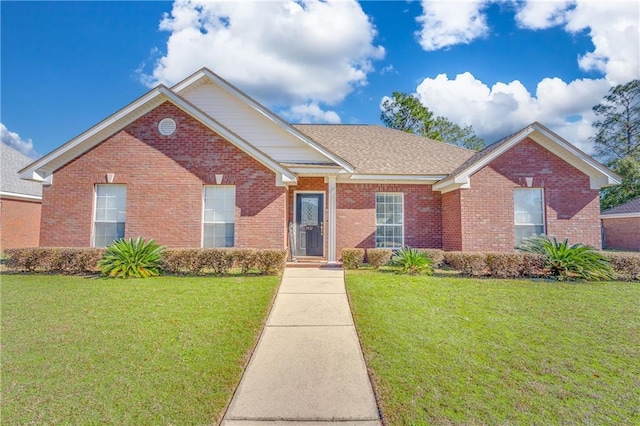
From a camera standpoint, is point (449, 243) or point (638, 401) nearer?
point (638, 401)

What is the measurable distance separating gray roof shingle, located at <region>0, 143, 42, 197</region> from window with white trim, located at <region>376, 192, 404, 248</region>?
18.8m

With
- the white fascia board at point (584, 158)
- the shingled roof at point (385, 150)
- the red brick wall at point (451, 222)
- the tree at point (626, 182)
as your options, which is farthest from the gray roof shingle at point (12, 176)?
the tree at point (626, 182)

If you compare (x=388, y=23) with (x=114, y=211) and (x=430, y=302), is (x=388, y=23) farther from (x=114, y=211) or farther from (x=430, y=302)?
(x=114, y=211)

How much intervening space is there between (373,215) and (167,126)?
25.6 ft

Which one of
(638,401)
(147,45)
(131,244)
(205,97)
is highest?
(147,45)

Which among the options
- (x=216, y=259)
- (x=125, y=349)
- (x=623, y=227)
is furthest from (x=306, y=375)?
(x=623, y=227)

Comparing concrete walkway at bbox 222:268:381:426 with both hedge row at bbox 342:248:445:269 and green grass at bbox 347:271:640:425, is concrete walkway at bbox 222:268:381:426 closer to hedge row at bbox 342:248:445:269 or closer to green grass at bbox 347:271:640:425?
green grass at bbox 347:271:640:425

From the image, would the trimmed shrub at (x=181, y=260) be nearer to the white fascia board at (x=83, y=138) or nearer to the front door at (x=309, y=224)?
the front door at (x=309, y=224)

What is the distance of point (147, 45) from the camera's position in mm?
13391

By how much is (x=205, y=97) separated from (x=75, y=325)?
9.75 meters

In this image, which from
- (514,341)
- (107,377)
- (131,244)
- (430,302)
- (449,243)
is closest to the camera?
(107,377)

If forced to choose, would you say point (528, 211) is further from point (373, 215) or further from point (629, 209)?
point (629, 209)

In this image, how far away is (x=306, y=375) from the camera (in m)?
4.12

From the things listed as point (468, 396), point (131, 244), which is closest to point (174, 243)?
point (131, 244)
